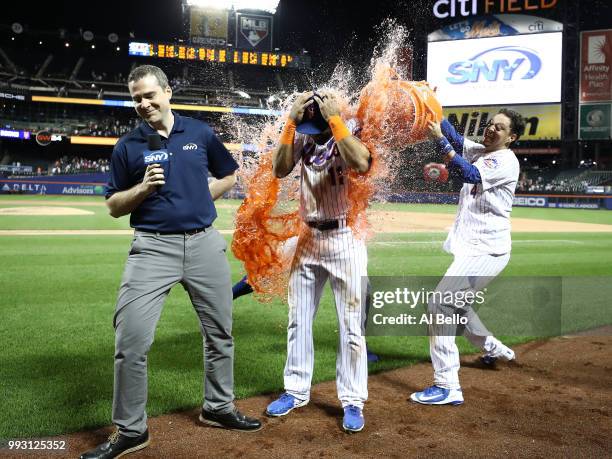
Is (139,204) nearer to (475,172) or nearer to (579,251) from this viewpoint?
(475,172)

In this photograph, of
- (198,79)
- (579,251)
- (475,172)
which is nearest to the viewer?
(475,172)

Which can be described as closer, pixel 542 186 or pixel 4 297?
pixel 4 297

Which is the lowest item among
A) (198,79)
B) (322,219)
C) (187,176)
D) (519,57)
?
(322,219)

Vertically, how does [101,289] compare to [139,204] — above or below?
below

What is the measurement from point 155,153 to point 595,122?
118ft

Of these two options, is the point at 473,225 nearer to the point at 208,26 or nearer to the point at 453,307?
the point at 453,307

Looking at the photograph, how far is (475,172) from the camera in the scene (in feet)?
13.2

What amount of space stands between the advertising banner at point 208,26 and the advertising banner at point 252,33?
144 centimetres

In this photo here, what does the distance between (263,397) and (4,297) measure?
4960mm

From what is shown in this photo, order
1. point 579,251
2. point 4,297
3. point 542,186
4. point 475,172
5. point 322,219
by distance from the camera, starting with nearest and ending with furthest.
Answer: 1. point 322,219
2. point 475,172
3. point 4,297
4. point 579,251
5. point 542,186

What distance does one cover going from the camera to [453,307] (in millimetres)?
4191

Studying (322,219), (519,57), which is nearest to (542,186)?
(519,57)

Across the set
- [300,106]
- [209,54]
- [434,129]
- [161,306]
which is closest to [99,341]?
[161,306]

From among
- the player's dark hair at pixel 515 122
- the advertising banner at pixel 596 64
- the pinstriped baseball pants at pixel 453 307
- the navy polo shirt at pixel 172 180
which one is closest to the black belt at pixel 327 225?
the navy polo shirt at pixel 172 180
